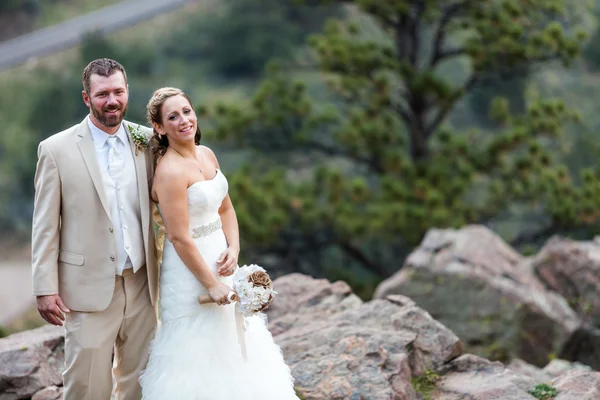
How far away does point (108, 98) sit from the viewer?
11.5 feet

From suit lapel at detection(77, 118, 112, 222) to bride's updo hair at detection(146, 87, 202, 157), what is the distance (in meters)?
0.28

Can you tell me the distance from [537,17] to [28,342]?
27.3 ft

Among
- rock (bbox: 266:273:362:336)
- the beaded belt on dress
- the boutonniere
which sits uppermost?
the boutonniere

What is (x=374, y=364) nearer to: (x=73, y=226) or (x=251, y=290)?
(x=251, y=290)

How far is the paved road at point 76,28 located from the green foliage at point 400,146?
16.9 meters

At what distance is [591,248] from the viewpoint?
7.65 meters

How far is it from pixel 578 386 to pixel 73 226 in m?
2.66

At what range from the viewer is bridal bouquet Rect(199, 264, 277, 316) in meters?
3.52

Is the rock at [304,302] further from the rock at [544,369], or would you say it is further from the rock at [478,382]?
the rock at [544,369]

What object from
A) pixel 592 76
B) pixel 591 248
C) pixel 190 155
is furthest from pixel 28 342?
pixel 592 76

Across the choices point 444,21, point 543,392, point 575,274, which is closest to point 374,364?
point 543,392

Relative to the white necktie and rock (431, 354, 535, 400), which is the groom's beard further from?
rock (431, 354, 535, 400)

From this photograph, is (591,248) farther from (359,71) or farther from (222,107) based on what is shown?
(222,107)

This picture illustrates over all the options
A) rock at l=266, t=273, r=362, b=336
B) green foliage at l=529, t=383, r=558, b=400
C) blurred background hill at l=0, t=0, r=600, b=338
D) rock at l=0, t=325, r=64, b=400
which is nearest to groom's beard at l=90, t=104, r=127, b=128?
rock at l=0, t=325, r=64, b=400
